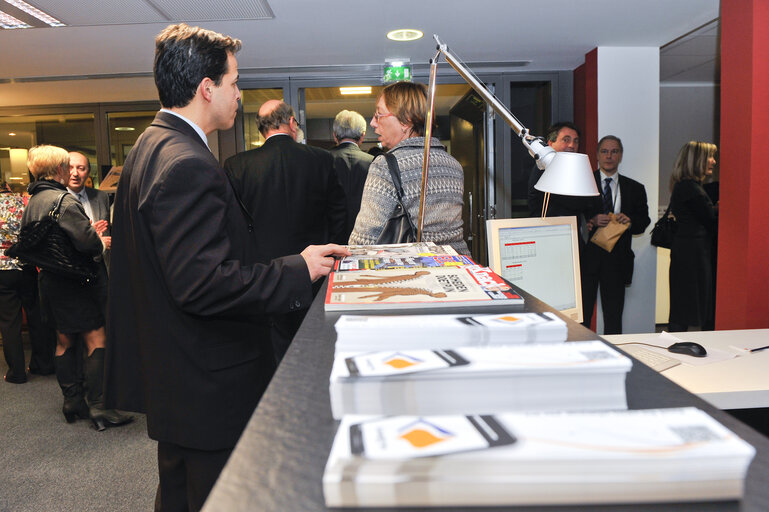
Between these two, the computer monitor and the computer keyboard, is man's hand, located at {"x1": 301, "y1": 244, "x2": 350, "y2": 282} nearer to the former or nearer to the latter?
the computer monitor

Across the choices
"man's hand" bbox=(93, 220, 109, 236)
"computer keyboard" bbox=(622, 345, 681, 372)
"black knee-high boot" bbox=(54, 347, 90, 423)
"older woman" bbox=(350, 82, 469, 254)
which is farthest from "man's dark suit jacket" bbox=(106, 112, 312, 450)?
"man's hand" bbox=(93, 220, 109, 236)

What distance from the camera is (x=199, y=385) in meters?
1.22

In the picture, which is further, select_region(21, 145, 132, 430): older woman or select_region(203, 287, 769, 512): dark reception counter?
select_region(21, 145, 132, 430): older woman

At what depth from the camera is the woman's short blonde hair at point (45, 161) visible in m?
3.01

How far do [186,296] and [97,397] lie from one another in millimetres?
2464

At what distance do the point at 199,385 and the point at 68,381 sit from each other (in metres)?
2.40

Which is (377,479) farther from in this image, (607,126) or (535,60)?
(535,60)

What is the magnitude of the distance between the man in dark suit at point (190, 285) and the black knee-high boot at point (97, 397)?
1.99 meters

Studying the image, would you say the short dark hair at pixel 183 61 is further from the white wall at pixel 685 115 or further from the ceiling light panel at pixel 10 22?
the white wall at pixel 685 115

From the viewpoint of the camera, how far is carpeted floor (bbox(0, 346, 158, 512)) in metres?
2.23

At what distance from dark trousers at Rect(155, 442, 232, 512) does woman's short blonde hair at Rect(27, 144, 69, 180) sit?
7.73ft

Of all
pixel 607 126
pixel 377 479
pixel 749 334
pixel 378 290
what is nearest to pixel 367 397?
pixel 377 479

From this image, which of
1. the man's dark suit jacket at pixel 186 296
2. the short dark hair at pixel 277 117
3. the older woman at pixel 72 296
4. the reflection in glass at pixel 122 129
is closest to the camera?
the man's dark suit jacket at pixel 186 296

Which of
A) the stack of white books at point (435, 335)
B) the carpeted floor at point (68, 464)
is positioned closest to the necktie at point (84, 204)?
the carpeted floor at point (68, 464)
